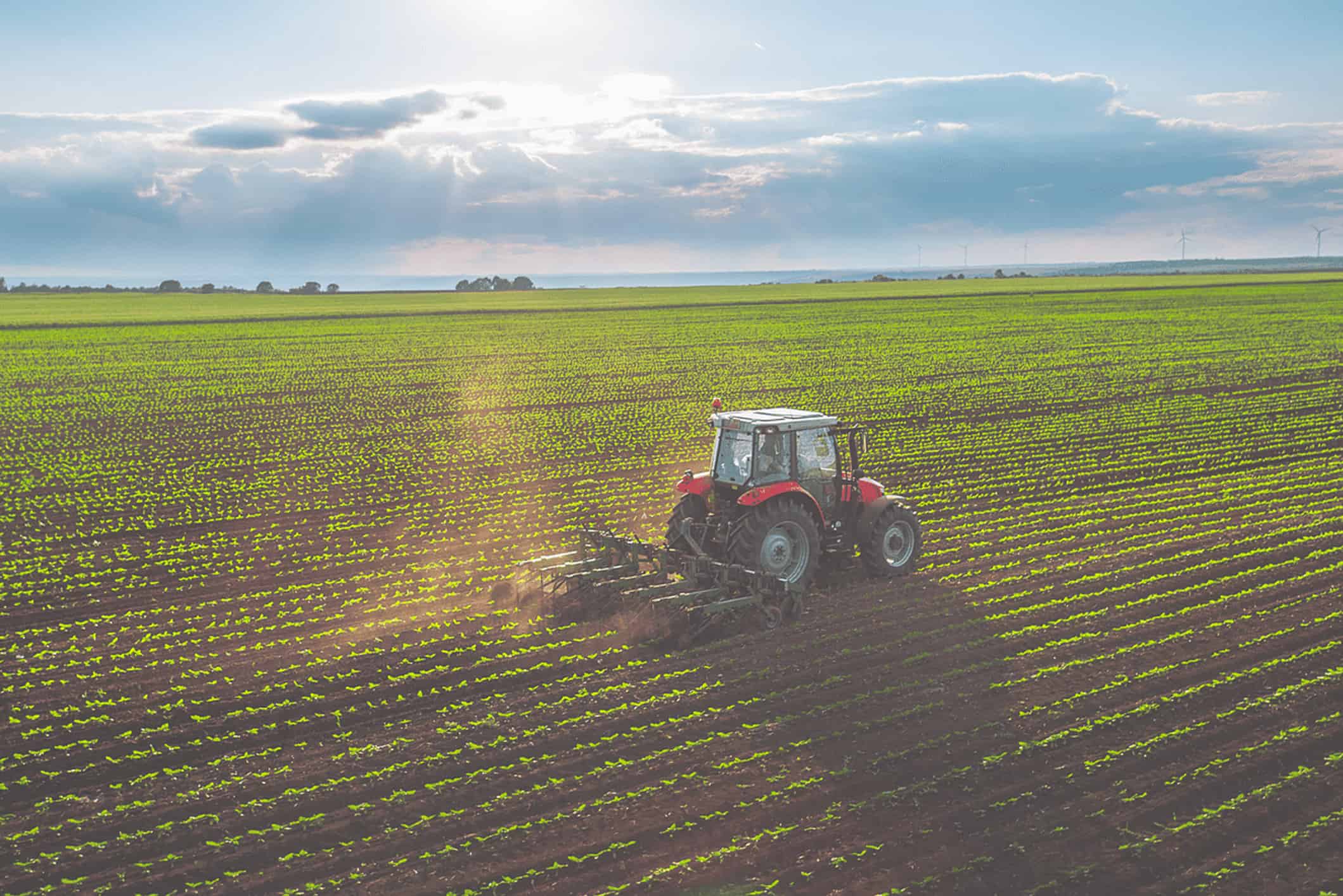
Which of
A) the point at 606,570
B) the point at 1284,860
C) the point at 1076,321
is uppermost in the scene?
the point at 1076,321

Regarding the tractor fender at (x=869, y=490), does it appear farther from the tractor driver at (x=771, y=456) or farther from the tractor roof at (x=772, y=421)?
the tractor driver at (x=771, y=456)

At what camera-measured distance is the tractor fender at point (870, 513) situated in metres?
14.3

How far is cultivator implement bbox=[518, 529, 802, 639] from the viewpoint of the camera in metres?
12.5

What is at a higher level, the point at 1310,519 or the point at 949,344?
the point at 949,344

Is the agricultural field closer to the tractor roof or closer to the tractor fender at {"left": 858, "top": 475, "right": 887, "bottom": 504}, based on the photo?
the tractor fender at {"left": 858, "top": 475, "right": 887, "bottom": 504}

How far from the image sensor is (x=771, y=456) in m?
13.6

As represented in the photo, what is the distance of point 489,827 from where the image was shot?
850 centimetres

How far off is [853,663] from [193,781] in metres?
6.65

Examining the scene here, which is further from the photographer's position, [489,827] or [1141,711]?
[1141,711]

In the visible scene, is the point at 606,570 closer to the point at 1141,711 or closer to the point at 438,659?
the point at 438,659

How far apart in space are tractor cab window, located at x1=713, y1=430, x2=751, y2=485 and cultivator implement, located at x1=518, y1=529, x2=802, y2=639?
114cm

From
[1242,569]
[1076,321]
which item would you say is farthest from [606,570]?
[1076,321]

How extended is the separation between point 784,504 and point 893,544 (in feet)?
7.82

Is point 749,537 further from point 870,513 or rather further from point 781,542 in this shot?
point 870,513
